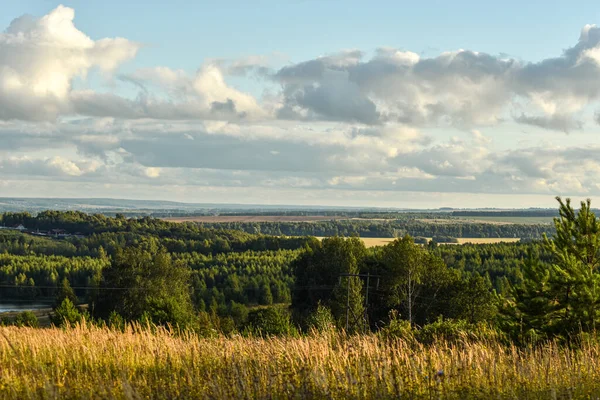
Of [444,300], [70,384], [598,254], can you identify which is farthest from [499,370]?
[444,300]

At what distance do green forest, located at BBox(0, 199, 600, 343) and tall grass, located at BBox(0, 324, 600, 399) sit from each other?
254 centimetres

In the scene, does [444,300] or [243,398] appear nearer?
[243,398]

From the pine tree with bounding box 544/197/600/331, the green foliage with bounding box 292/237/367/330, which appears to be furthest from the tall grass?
the green foliage with bounding box 292/237/367/330

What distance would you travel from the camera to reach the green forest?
20094mm

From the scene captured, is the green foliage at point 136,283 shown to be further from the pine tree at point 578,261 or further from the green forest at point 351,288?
the pine tree at point 578,261

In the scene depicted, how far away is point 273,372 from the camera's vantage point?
955cm

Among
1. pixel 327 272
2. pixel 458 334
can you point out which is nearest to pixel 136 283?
pixel 327 272

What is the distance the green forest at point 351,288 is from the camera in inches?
791

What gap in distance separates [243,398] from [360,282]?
8128cm

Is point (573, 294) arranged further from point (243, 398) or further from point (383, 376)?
point (243, 398)

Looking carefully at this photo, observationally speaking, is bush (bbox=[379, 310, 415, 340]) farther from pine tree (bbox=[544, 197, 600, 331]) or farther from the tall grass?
pine tree (bbox=[544, 197, 600, 331])

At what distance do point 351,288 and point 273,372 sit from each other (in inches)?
3055

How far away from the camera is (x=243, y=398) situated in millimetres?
8508

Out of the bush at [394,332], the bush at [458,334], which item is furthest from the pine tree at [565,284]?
the bush at [394,332]
